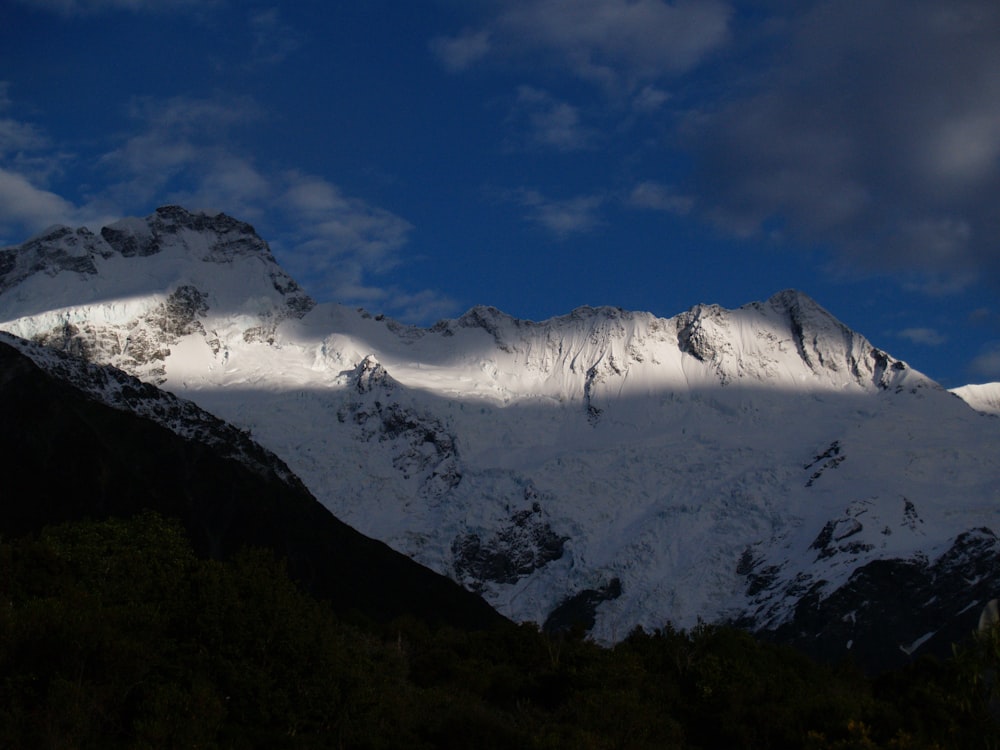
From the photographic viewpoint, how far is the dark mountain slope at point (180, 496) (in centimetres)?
15500

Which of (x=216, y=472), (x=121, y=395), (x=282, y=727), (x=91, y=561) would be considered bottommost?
(x=282, y=727)

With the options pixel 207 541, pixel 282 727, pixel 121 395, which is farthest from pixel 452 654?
pixel 121 395

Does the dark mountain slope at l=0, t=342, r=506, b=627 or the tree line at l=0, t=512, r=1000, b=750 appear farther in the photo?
the dark mountain slope at l=0, t=342, r=506, b=627

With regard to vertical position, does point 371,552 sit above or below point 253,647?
Answer: above

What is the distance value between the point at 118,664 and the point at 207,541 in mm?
120372

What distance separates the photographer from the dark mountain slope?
155 m

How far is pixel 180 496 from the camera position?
170m

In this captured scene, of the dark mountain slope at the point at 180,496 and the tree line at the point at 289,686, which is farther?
the dark mountain slope at the point at 180,496

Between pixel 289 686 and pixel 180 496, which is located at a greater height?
pixel 180 496

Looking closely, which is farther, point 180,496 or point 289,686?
point 180,496

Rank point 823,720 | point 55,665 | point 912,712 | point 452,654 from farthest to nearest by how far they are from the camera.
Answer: point 452,654 → point 912,712 → point 823,720 → point 55,665

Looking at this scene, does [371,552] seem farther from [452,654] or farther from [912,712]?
[912,712]

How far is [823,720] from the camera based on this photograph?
56.9 meters

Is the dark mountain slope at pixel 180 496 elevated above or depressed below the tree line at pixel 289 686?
above
